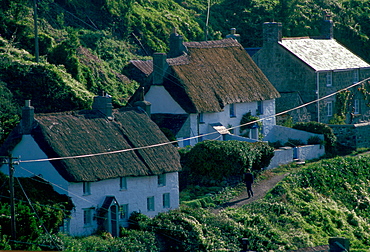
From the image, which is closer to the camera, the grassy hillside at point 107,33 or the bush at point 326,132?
the grassy hillside at point 107,33

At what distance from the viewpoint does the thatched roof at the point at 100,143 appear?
31.6m

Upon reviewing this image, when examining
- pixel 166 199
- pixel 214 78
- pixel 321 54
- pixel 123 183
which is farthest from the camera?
pixel 321 54

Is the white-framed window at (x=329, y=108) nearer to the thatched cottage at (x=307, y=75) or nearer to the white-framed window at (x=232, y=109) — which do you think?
the thatched cottage at (x=307, y=75)

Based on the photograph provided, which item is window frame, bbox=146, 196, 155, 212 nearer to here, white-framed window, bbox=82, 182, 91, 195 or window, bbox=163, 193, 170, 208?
window, bbox=163, 193, 170, 208

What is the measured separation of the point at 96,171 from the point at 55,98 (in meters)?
9.22

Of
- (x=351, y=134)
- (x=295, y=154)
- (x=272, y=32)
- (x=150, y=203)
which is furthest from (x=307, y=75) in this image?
(x=150, y=203)

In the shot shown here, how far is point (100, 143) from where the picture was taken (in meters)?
33.5

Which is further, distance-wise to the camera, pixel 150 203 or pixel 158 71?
pixel 158 71

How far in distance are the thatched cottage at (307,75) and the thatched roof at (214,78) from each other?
11.7 feet

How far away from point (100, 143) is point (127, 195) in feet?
8.41

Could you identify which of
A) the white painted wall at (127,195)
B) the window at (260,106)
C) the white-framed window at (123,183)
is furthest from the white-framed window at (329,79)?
the white-framed window at (123,183)

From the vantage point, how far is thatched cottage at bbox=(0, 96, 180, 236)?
103 ft

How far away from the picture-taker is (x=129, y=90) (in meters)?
48.5

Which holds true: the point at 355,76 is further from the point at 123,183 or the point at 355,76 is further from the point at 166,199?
the point at 123,183
